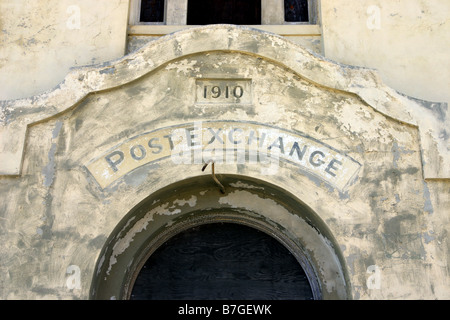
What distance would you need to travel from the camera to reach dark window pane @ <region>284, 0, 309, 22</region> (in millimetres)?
6883

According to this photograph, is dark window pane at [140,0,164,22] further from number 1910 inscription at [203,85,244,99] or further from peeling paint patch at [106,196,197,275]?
peeling paint patch at [106,196,197,275]

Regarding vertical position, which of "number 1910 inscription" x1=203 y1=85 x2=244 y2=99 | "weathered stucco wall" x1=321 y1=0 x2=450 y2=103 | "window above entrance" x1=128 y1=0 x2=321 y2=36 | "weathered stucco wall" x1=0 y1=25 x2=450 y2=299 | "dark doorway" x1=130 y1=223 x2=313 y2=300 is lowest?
"dark doorway" x1=130 y1=223 x2=313 y2=300

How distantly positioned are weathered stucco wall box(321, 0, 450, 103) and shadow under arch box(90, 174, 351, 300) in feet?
5.89

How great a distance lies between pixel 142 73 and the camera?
18.6 ft

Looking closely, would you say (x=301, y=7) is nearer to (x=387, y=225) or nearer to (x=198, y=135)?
(x=198, y=135)

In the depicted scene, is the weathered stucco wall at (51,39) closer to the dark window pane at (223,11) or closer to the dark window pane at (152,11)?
the dark window pane at (152,11)

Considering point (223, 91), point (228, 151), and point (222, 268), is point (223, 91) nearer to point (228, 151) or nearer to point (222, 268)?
point (228, 151)

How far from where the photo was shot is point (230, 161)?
5.53 meters

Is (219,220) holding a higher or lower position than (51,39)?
lower

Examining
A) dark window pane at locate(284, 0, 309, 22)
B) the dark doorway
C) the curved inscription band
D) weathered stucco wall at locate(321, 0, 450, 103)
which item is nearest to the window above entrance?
dark window pane at locate(284, 0, 309, 22)

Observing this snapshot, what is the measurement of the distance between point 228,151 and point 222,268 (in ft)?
4.05

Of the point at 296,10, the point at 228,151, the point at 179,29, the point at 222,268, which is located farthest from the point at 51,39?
the point at 222,268

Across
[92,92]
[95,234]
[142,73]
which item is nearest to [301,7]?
[142,73]

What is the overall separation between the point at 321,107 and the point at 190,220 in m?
1.80
